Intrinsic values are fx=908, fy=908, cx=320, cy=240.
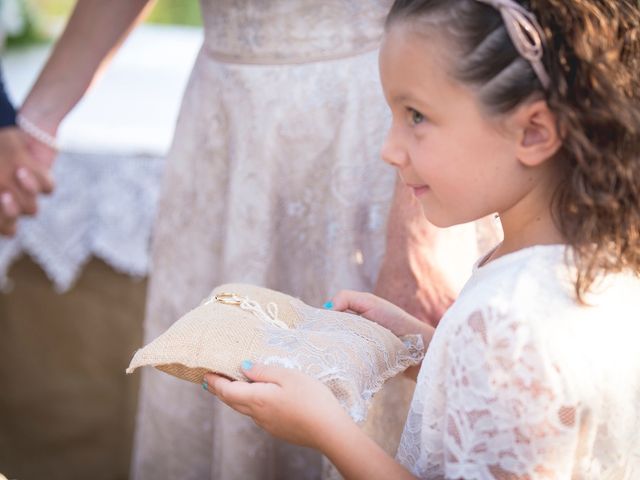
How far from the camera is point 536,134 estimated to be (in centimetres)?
131

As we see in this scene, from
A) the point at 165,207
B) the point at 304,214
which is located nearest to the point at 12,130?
the point at 165,207

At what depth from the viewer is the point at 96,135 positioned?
3.32 metres

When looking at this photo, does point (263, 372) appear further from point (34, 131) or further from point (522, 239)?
point (34, 131)

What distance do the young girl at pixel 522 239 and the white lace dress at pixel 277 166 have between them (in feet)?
1.56

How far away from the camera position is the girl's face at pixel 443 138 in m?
1.31

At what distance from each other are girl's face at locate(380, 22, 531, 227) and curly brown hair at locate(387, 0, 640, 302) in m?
0.03

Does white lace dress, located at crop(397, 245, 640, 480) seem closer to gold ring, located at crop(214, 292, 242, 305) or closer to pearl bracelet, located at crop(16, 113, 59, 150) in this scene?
gold ring, located at crop(214, 292, 242, 305)

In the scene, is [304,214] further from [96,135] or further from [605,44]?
[96,135]

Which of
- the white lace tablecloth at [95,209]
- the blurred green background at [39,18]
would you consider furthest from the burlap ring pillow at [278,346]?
the blurred green background at [39,18]

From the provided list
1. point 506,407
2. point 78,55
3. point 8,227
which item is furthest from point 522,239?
point 8,227

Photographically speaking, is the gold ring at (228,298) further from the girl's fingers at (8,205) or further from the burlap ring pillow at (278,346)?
the girl's fingers at (8,205)

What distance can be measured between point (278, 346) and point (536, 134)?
0.50m

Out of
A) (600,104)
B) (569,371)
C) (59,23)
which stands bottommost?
(59,23)

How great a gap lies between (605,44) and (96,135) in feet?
7.82
